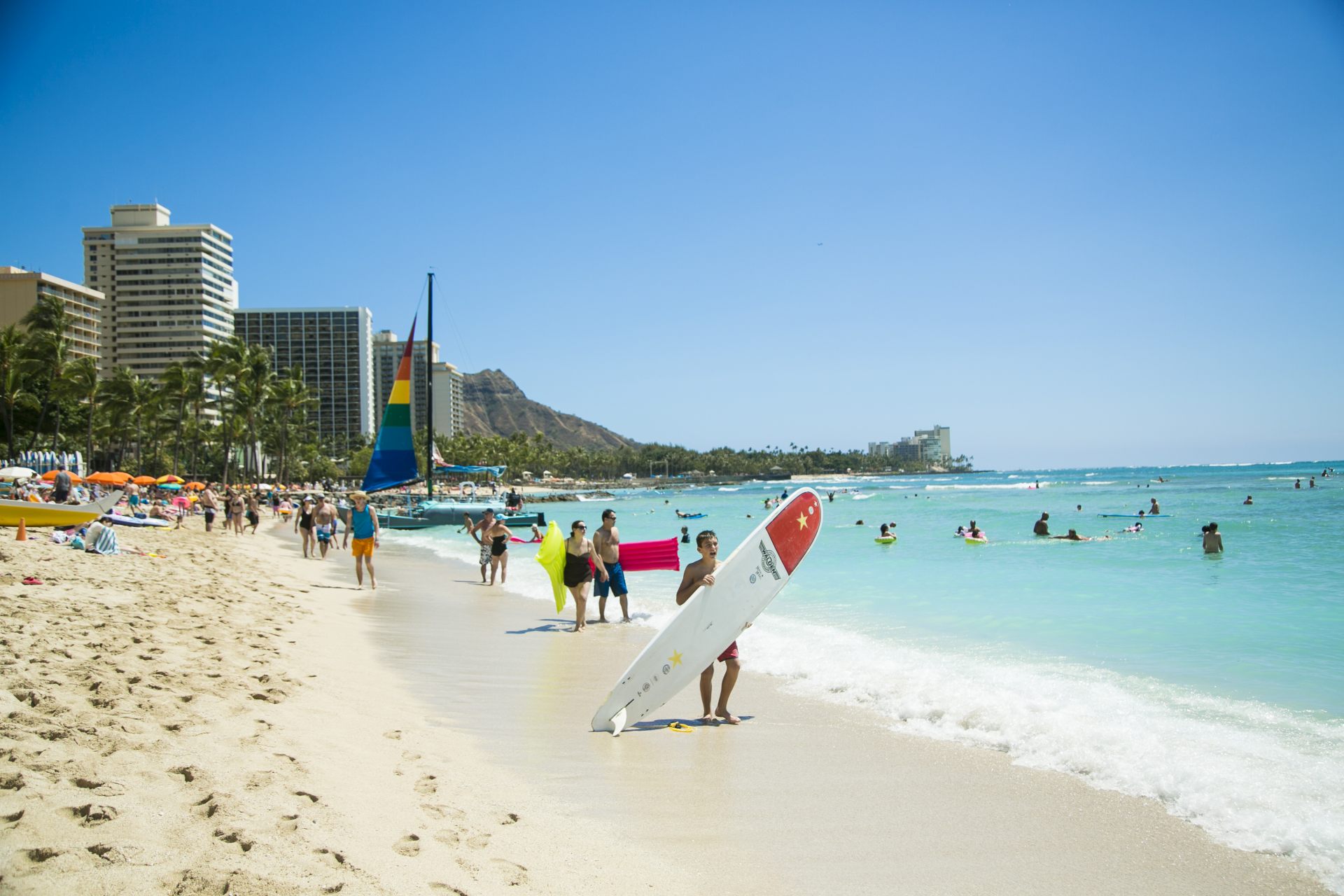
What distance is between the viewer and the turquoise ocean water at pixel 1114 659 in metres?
4.51

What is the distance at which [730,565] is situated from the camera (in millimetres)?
5676

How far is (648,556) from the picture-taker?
10.6 metres

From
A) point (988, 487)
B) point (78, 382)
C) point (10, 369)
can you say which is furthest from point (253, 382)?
point (988, 487)

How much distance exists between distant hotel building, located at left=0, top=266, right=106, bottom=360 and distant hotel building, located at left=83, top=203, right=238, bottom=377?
9.12 m

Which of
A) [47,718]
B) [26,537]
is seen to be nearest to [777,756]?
[47,718]

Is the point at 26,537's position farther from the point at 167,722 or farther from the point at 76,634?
the point at 167,722

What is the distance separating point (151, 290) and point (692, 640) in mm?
135459

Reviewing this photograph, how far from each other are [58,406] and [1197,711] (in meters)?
60.4

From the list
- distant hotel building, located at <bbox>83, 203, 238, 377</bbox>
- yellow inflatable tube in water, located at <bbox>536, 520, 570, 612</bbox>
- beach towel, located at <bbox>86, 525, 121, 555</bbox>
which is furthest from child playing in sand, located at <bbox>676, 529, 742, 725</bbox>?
distant hotel building, located at <bbox>83, 203, 238, 377</bbox>

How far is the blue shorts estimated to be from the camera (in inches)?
404

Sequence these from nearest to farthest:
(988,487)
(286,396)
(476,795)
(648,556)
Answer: (476,795) < (648,556) < (286,396) < (988,487)

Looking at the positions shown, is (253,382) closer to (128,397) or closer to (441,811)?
(128,397)

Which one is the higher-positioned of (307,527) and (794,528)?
(794,528)

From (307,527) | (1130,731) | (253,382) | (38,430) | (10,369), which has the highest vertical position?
(253,382)
